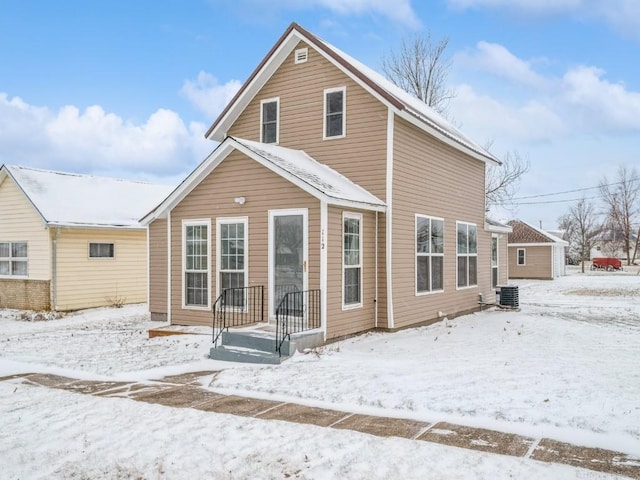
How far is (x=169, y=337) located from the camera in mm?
12148

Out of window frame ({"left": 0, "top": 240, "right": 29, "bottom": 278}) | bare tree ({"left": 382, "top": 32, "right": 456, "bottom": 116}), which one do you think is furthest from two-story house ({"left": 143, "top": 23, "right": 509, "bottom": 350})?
bare tree ({"left": 382, "top": 32, "right": 456, "bottom": 116})

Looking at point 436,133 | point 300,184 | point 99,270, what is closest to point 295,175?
point 300,184

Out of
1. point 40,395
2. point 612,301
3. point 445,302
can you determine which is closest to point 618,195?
point 612,301

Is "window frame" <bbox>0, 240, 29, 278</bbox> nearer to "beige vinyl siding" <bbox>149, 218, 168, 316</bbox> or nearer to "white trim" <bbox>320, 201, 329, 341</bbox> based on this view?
"beige vinyl siding" <bbox>149, 218, 168, 316</bbox>

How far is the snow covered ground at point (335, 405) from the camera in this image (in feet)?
16.6

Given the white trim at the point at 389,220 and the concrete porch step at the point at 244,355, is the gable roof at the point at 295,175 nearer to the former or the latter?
the white trim at the point at 389,220

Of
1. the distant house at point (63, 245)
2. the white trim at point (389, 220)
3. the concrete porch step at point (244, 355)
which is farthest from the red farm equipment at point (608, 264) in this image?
the concrete porch step at point (244, 355)

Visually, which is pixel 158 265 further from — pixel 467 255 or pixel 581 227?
pixel 581 227

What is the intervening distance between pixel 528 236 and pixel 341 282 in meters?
30.7

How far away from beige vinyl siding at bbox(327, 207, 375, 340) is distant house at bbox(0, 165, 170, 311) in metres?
9.95

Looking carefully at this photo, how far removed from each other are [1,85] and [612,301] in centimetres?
2286

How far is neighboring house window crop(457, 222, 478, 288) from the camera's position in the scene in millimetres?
16453

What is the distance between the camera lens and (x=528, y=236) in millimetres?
38812

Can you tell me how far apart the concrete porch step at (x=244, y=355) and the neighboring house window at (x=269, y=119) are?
6301 millimetres
